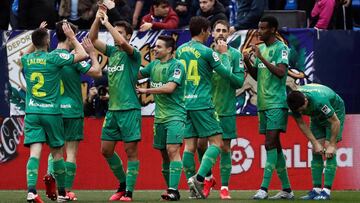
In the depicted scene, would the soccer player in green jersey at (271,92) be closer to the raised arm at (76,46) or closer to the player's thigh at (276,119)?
the player's thigh at (276,119)

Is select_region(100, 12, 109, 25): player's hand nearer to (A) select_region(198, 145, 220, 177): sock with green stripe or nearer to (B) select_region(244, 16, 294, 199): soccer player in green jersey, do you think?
(B) select_region(244, 16, 294, 199): soccer player in green jersey

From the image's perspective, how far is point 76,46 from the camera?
55.8 feet

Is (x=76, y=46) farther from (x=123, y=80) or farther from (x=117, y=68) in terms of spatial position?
(x=123, y=80)

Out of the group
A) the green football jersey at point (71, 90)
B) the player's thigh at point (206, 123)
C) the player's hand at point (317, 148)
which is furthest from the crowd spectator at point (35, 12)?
the player's hand at point (317, 148)

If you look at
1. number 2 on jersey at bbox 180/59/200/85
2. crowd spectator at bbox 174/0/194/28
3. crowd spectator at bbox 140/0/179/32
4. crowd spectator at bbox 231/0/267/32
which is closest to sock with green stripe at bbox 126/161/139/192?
number 2 on jersey at bbox 180/59/200/85

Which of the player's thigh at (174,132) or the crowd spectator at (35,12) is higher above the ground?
the crowd spectator at (35,12)

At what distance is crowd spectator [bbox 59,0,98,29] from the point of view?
75.9 feet

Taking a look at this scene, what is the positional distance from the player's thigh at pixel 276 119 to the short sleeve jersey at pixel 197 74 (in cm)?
87

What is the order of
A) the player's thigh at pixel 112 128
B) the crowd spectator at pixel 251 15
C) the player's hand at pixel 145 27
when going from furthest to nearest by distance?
the crowd spectator at pixel 251 15, the player's hand at pixel 145 27, the player's thigh at pixel 112 128

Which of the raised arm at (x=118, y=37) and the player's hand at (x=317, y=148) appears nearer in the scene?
the raised arm at (x=118, y=37)

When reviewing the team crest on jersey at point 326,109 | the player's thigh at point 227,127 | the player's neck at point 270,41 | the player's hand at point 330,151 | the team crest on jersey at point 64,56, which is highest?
the player's neck at point 270,41

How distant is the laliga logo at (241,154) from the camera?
21359 mm

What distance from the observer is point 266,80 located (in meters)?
18.2

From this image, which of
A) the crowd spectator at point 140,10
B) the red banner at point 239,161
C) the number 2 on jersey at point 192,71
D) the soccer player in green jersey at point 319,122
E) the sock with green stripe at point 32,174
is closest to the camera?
the sock with green stripe at point 32,174
